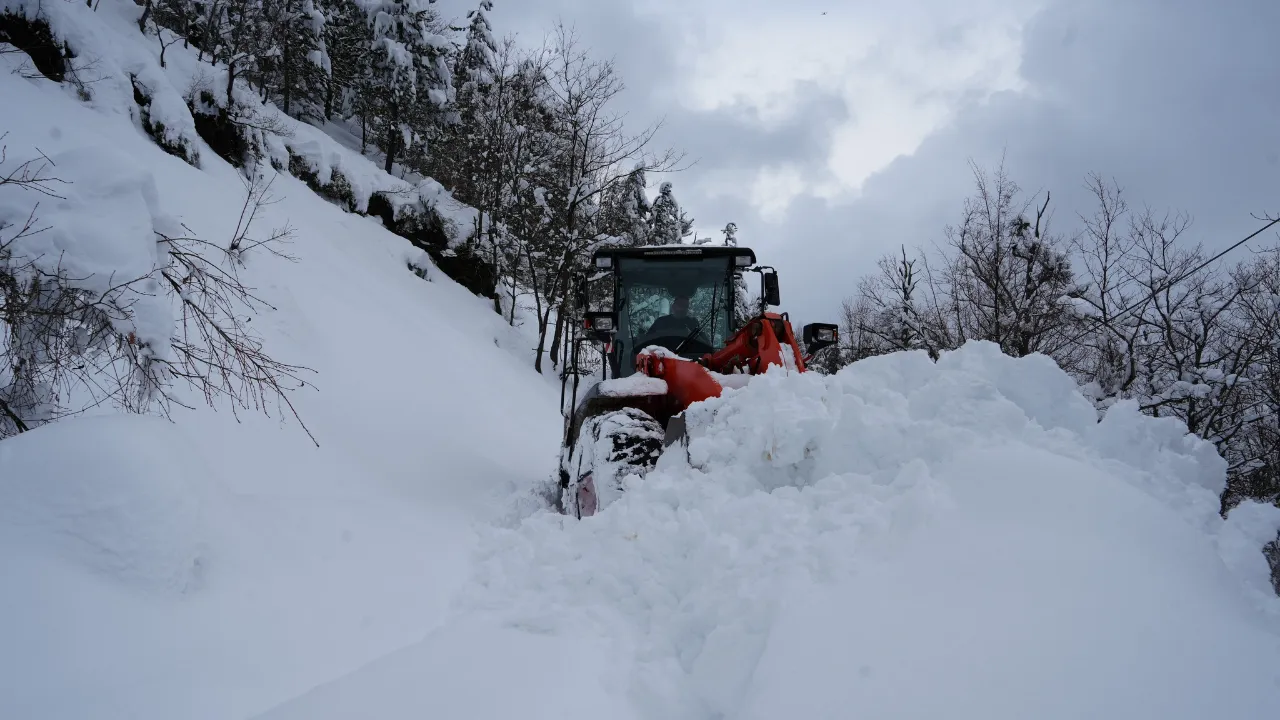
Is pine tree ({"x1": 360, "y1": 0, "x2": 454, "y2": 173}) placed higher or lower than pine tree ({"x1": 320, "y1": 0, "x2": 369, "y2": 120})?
lower

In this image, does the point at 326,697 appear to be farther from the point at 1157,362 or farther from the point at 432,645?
the point at 1157,362

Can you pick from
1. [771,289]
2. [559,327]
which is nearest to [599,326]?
[771,289]

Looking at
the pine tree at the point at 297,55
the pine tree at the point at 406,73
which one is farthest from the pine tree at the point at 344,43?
the pine tree at the point at 406,73

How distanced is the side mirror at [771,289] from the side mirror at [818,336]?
0.47 metres

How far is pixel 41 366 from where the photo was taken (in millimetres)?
3393

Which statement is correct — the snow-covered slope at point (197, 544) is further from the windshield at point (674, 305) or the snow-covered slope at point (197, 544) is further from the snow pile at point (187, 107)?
the snow pile at point (187, 107)

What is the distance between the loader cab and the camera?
6.59 metres

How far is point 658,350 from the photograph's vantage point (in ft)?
19.6

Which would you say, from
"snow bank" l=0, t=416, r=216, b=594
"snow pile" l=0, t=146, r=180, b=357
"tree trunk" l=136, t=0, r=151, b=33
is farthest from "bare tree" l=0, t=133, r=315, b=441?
"tree trunk" l=136, t=0, r=151, b=33

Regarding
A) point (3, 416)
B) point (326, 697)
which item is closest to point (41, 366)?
point (3, 416)

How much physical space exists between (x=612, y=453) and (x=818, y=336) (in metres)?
2.11

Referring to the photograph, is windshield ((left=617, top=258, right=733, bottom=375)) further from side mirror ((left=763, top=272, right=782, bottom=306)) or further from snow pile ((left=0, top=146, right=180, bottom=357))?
snow pile ((left=0, top=146, right=180, bottom=357))

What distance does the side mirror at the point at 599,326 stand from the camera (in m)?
6.52

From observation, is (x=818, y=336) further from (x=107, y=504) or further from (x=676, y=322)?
(x=107, y=504)
